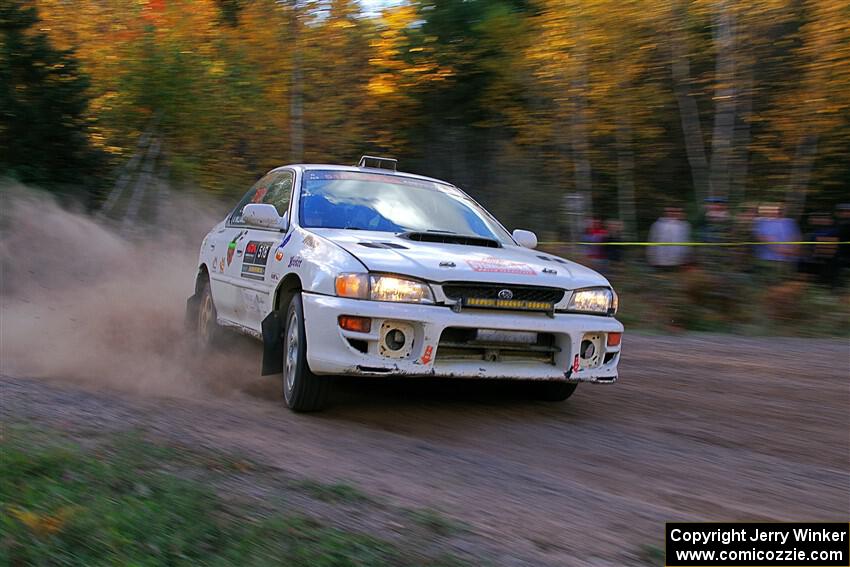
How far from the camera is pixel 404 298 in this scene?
5.55m

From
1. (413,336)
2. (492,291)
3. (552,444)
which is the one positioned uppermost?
(492,291)

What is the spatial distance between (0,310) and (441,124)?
56.7 ft

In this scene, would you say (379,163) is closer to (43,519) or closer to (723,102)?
(43,519)

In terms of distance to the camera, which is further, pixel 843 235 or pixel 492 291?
pixel 843 235

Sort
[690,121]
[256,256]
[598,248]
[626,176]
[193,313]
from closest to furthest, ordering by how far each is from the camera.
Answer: [256,256], [193,313], [598,248], [690,121], [626,176]

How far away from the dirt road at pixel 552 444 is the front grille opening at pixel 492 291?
2.69 ft

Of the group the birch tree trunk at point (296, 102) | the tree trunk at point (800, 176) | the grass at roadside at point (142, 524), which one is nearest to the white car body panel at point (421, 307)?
the grass at roadside at point (142, 524)

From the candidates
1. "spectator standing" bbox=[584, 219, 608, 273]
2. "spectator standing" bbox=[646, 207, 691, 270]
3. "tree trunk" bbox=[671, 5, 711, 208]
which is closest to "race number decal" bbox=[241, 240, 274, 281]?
"spectator standing" bbox=[646, 207, 691, 270]

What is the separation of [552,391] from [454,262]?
4.59 ft

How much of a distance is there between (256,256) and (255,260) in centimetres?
3

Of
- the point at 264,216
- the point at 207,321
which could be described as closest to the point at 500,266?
→ the point at 264,216

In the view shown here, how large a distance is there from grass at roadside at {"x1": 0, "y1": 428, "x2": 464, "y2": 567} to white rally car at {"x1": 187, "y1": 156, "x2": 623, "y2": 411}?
1.41 metres

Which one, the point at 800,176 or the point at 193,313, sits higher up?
the point at 800,176

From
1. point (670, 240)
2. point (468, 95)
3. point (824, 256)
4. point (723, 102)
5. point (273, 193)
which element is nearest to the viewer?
point (273, 193)
